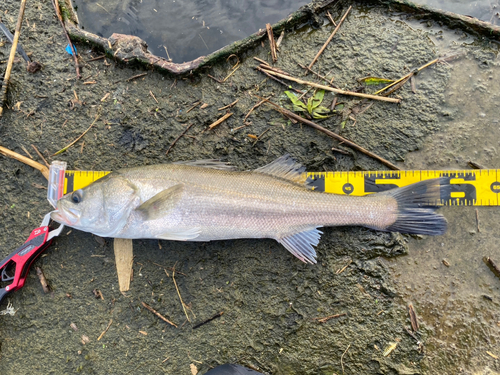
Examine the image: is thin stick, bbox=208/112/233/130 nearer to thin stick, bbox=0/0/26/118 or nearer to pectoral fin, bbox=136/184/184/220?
pectoral fin, bbox=136/184/184/220

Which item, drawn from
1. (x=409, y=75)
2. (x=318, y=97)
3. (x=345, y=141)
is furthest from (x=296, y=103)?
(x=409, y=75)

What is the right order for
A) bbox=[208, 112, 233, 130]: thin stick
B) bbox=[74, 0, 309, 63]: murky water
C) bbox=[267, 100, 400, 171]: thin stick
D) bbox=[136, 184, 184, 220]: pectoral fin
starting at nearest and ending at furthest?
bbox=[136, 184, 184, 220]: pectoral fin → bbox=[267, 100, 400, 171]: thin stick → bbox=[208, 112, 233, 130]: thin stick → bbox=[74, 0, 309, 63]: murky water

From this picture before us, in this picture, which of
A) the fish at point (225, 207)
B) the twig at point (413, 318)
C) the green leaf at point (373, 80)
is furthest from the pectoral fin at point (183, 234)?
the green leaf at point (373, 80)

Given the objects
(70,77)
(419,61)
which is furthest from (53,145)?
(419,61)

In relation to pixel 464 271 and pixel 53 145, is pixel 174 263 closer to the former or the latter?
pixel 53 145

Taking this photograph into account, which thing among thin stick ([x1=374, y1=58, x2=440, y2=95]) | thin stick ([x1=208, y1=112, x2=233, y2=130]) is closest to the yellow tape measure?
Result: thin stick ([x1=374, y1=58, x2=440, y2=95])

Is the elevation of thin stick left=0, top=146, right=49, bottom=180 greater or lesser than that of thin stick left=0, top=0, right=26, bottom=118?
lesser

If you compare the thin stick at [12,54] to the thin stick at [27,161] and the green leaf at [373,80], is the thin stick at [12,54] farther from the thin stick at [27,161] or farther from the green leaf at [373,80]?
the green leaf at [373,80]
